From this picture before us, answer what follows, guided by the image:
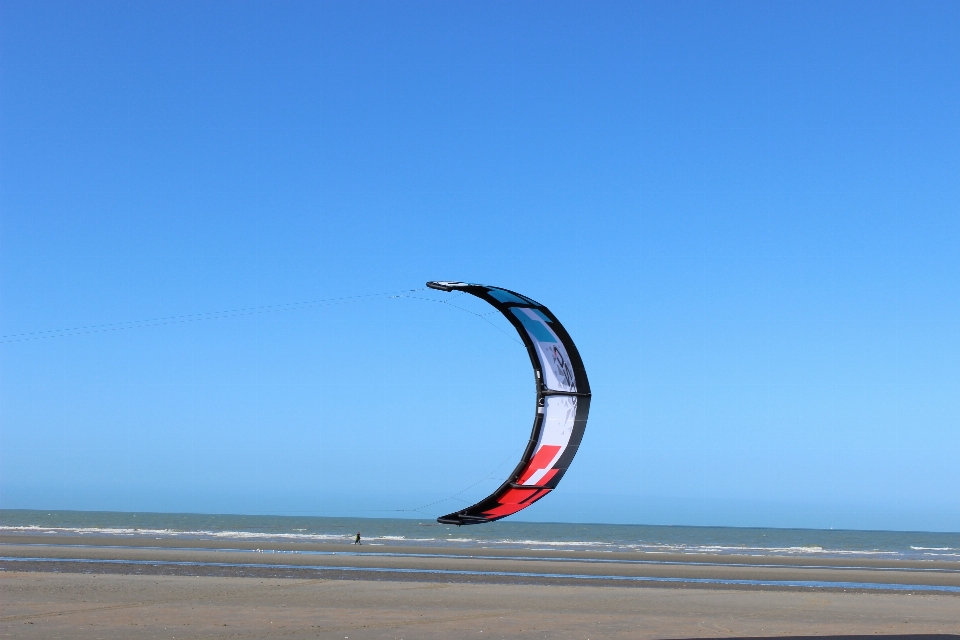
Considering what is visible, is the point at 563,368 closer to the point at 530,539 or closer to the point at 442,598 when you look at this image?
the point at 442,598

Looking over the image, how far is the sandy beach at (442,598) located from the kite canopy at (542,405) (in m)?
8.83

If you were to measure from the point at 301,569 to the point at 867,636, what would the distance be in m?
18.6

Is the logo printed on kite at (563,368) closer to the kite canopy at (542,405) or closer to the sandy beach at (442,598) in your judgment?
Result: the kite canopy at (542,405)

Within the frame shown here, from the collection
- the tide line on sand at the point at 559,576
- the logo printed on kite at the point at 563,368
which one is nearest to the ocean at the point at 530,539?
the tide line on sand at the point at 559,576

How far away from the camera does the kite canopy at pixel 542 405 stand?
22.8 ft

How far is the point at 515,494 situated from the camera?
23.1 ft

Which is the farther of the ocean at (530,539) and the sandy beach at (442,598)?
the ocean at (530,539)

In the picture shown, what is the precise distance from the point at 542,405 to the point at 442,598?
15076 millimetres

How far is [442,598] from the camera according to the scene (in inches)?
835

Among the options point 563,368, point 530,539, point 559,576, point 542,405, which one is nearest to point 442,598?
point 559,576

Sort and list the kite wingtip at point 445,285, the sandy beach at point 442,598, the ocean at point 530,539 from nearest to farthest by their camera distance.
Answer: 1. the kite wingtip at point 445,285
2. the sandy beach at point 442,598
3. the ocean at point 530,539

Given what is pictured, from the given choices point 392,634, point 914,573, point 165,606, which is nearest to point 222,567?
point 165,606

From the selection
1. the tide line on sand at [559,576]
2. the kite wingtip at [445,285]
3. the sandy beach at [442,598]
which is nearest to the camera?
the kite wingtip at [445,285]

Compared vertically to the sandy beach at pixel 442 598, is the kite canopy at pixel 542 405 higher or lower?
higher
